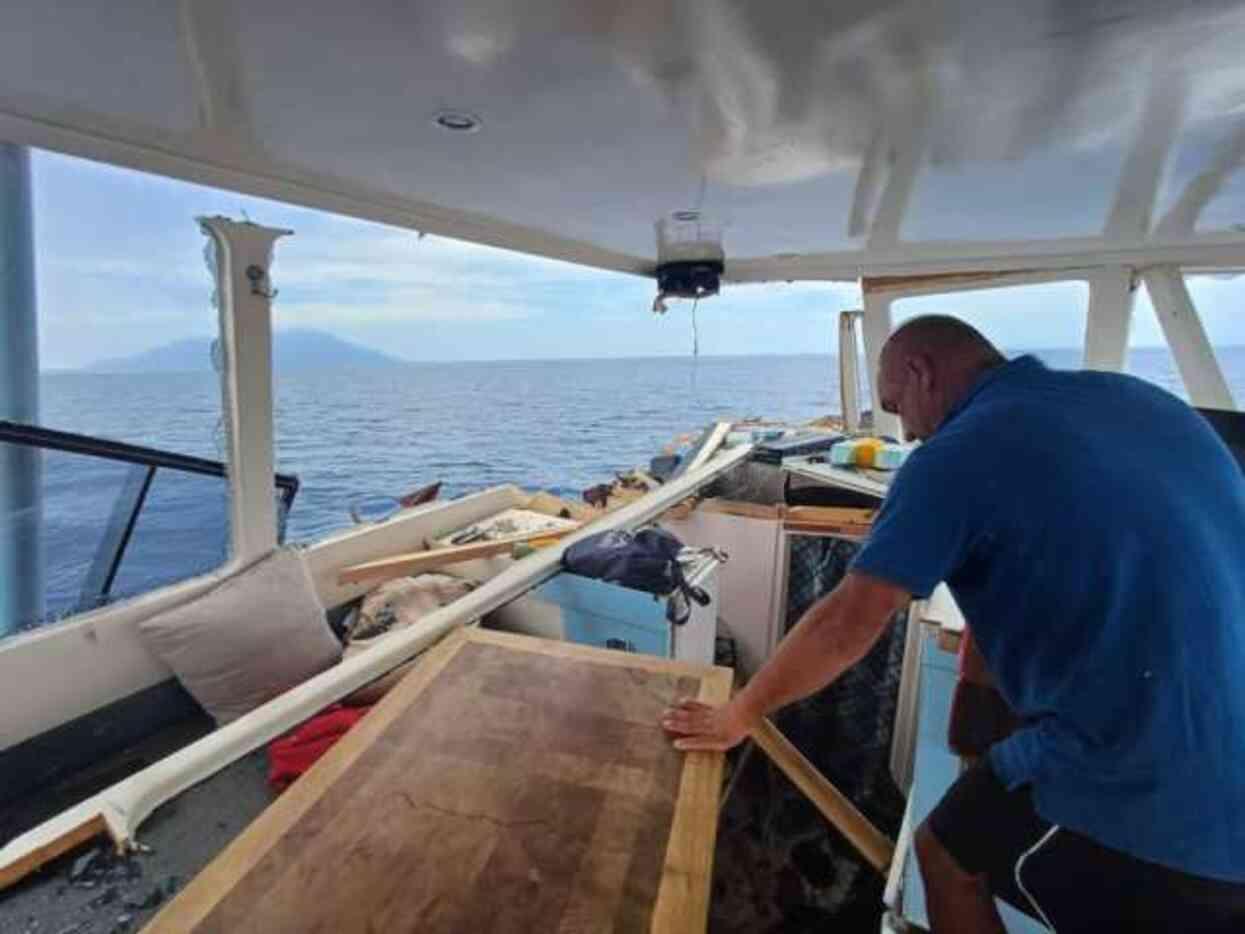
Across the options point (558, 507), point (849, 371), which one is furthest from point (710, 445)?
point (849, 371)

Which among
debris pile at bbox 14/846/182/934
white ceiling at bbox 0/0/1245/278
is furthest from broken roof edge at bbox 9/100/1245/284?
debris pile at bbox 14/846/182/934

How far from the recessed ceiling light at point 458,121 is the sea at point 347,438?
132 cm

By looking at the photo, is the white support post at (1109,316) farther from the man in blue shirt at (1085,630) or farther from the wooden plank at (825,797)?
the man in blue shirt at (1085,630)

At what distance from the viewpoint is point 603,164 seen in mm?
1896

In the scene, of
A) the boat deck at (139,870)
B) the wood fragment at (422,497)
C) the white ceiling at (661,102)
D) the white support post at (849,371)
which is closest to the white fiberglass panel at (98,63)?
the white ceiling at (661,102)

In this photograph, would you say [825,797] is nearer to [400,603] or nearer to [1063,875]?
[1063,875]

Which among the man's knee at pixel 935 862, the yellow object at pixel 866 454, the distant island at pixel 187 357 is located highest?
the distant island at pixel 187 357

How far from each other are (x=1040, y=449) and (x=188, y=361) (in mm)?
2599

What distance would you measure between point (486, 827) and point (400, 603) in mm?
1804

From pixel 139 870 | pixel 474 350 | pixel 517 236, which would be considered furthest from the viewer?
pixel 474 350

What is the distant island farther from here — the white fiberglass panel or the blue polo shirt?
the blue polo shirt

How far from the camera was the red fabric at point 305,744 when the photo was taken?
176cm

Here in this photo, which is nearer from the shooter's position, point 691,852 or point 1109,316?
point 691,852

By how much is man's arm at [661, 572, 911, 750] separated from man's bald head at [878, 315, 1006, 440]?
379 millimetres
